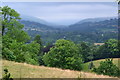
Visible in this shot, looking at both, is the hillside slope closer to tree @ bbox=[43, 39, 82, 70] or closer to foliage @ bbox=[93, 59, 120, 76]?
foliage @ bbox=[93, 59, 120, 76]

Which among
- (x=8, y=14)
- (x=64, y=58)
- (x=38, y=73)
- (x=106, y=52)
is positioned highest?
(x=8, y=14)

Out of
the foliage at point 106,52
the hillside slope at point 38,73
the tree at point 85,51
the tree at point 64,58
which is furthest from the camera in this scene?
the tree at point 85,51

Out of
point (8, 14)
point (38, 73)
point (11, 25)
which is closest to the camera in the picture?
point (38, 73)

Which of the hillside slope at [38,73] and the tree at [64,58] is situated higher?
the hillside slope at [38,73]

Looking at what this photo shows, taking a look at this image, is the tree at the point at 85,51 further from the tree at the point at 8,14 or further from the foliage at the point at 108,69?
the foliage at the point at 108,69

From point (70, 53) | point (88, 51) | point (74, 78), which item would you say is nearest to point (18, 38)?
point (70, 53)

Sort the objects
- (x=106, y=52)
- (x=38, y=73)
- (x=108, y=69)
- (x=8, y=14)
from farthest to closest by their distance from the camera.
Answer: (x=106, y=52), (x=8, y=14), (x=108, y=69), (x=38, y=73)

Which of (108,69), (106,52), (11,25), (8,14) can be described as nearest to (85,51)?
(106,52)

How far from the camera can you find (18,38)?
3300 centimetres

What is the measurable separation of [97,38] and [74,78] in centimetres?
14420

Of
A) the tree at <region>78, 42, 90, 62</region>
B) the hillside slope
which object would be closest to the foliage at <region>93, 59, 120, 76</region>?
the hillside slope

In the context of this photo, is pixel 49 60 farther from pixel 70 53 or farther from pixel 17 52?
pixel 17 52

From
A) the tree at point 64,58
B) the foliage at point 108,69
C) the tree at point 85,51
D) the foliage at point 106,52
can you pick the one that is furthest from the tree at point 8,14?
the foliage at point 106,52

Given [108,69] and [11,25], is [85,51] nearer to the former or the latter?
[11,25]
